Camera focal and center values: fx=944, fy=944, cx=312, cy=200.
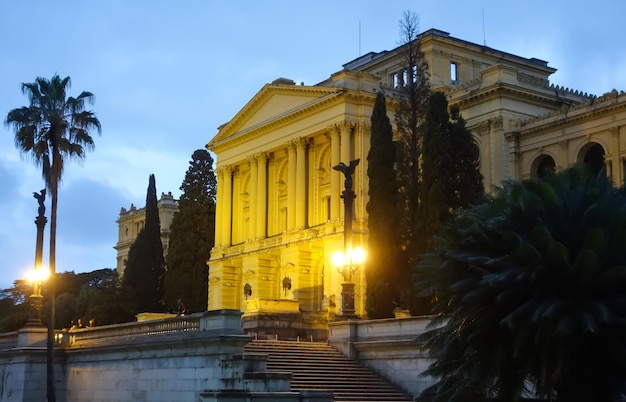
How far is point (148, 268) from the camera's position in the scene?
70.9m

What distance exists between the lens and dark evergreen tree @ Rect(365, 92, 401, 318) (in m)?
39.6

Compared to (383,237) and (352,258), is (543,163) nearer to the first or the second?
(383,237)

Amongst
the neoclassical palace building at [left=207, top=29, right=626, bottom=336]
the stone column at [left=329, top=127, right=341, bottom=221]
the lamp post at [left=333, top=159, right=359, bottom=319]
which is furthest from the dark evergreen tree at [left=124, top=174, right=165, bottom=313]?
the lamp post at [left=333, top=159, right=359, bottom=319]

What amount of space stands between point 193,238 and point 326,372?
139 ft

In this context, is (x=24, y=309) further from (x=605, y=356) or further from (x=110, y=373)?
(x=605, y=356)

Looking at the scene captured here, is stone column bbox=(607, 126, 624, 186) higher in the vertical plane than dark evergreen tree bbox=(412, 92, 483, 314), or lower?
higher

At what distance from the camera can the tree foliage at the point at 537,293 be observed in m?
17.3

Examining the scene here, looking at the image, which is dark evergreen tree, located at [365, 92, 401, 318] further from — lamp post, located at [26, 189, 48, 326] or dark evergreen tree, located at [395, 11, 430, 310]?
lamp post, located at [26, 189, 48, 326]

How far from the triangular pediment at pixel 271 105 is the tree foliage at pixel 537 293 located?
4086cm

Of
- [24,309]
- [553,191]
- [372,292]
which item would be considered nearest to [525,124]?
[372,292]

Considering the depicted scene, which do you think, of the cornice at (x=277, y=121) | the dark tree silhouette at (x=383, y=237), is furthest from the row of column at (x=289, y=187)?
the dark tree silhouette at (x=383, y=237)

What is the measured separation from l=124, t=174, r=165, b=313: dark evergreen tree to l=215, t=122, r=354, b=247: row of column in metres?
4.76

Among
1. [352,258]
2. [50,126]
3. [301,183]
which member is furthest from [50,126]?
[301,183]

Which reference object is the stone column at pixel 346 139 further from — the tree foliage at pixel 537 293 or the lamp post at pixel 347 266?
the tree foliage at pixel 537 293
